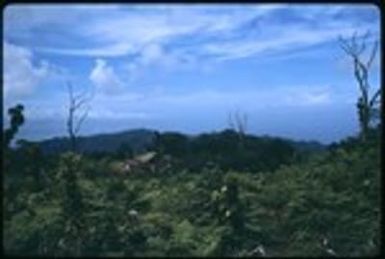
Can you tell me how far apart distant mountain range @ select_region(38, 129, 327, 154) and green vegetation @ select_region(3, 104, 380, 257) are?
20 cm

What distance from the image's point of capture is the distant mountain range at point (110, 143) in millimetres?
8750

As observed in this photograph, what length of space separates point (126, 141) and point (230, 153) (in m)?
1.37

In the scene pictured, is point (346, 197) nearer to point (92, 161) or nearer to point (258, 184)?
point (258, 184)

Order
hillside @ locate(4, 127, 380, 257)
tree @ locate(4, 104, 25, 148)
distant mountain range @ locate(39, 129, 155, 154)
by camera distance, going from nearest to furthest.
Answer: hillside @ locate(4, 127, 380, 257)
tree @ locate(4, 104, 25, 148)
distant mountain range @ locate(39, 129, 155, 154)

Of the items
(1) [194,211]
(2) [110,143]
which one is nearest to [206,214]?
(1) [194,211]

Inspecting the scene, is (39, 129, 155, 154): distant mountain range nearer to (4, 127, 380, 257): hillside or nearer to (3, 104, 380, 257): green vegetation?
(3, 104, 380, 257): green vegetation

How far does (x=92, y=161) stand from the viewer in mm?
9234

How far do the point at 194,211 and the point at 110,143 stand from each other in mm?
2752

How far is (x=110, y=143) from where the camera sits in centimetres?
954

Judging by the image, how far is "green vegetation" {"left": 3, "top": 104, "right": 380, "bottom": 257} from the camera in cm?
621

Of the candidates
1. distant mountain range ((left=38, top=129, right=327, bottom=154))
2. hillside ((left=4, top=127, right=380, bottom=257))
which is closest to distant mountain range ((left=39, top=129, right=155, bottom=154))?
distant mountain range ((left=38, top=129, right=327, bottom=154))

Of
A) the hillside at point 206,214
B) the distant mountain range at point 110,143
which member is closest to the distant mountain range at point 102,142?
the distant mountain range at point 110,143

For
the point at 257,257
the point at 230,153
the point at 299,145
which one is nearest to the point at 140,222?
the point at 257,257

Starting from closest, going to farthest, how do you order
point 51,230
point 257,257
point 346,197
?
point 257,257
point 51,230
point 346,197
